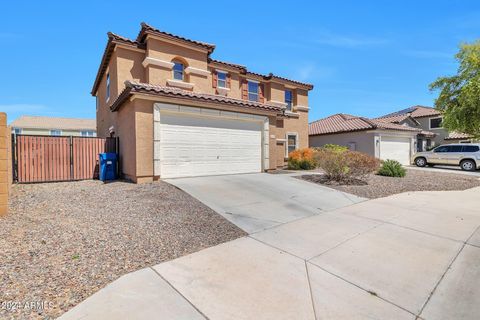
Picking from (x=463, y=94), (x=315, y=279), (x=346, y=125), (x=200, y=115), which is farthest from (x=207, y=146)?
(x=346, y=125)

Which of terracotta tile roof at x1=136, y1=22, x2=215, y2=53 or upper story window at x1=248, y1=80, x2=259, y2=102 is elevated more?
terracotta tile roof at x1=136, y1=22, x2=215, y2=53

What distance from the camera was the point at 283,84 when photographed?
1861 cm

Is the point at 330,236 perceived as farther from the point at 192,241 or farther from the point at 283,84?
the point at 283,84

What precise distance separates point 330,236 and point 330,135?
20.9 metres

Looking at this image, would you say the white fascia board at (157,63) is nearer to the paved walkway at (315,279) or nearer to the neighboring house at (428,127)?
the paved walkway at (315,279)

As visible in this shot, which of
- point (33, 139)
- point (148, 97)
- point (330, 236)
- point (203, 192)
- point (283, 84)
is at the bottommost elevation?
point (330, 236)

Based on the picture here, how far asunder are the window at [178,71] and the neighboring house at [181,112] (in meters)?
0.04

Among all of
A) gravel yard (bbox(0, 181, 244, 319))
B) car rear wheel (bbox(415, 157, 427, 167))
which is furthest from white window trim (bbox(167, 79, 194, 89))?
car rear wheel (bbox(415, 157, 427, 167))

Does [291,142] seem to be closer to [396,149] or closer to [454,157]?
[396,149]

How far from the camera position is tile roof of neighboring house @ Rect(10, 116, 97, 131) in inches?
1510

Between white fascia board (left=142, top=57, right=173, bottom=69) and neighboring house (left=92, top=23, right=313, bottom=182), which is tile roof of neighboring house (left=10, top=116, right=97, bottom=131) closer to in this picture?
neighboring house (left=92, top=23, right=313, bottom=182)

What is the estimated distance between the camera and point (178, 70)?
1401 cm

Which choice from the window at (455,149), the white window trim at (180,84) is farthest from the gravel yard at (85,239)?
the window at (455,149)

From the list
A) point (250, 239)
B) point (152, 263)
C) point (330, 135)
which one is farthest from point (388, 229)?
point (330, 135)
